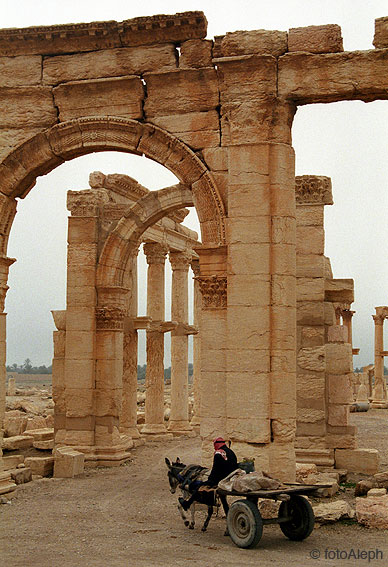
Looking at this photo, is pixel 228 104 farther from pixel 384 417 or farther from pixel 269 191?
pixel 384 417

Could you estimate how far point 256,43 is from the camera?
36.3 ft

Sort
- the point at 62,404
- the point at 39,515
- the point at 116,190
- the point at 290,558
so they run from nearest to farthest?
the point at 290,558 → the point at 39,515 → the point at 62,404 → the point at 116,190

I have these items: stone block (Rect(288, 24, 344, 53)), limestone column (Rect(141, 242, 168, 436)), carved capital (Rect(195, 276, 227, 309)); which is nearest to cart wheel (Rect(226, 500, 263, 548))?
carved capital (Rect(195, 276, 227, 309))

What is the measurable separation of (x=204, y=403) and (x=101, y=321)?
242 inches

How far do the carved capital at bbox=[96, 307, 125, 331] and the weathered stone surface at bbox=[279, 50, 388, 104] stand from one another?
7294 millimetres

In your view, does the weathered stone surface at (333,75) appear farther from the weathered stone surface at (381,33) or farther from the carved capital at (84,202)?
the carved capital at (84,202)

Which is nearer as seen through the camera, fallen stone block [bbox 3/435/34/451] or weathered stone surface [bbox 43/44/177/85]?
weathered stone surface [bbox 43/44/177/85]

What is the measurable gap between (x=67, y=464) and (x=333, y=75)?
8.56 metres

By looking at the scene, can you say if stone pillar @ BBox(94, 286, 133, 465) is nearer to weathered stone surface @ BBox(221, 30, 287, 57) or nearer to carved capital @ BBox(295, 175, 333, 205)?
carved capital @ BBox(295, 175, 333, 205)

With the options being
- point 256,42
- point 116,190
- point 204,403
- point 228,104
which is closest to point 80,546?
point 204,403

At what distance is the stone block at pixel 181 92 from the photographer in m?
11.4

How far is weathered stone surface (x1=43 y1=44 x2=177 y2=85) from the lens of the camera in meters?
11.8

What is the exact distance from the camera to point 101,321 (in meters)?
16.8

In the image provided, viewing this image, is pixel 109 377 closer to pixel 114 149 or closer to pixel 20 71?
pixel 114 149
